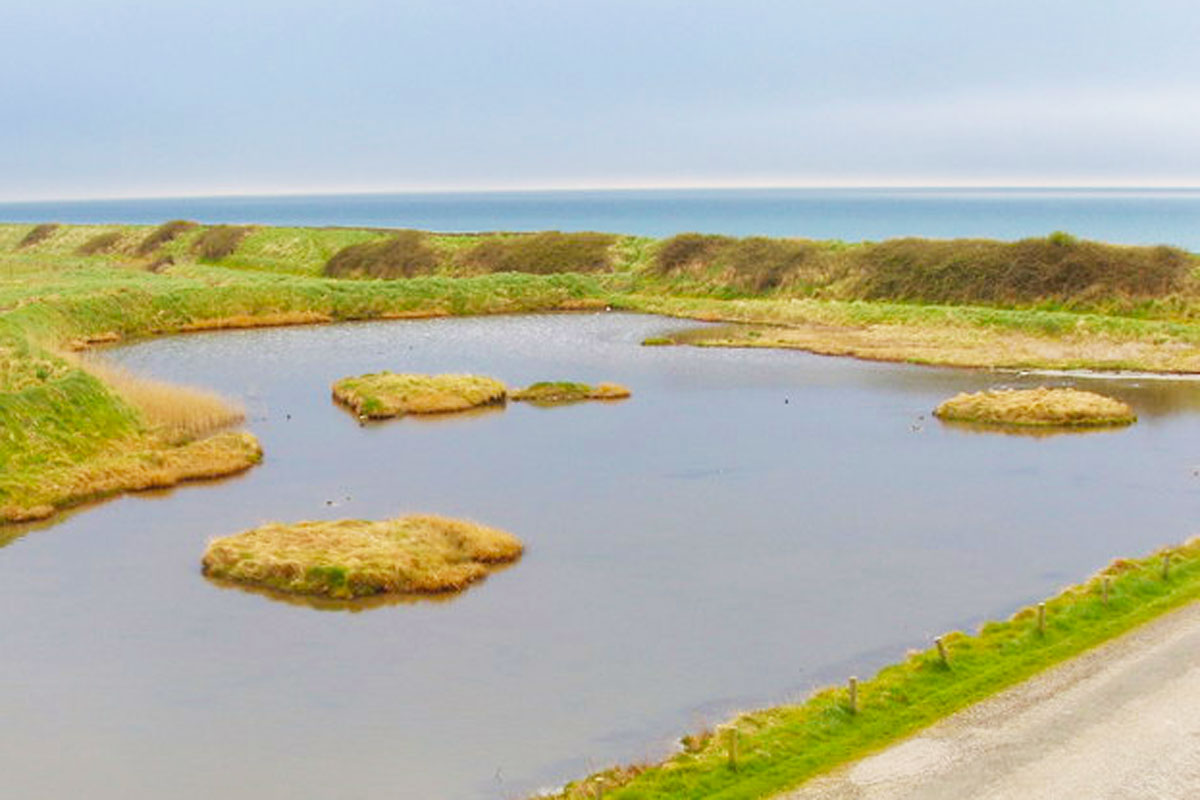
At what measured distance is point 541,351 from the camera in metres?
89.2

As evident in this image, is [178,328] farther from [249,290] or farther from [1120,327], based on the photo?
[1120,327]

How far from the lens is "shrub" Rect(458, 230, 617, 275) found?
13725cm

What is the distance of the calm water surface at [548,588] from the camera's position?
26.1 m

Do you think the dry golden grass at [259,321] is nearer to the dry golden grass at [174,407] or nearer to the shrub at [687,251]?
the dry golden grass at [174,407]

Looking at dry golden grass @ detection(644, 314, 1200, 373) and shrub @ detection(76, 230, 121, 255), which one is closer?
dry golden grass @ detection(644, 314, 1200, 373)

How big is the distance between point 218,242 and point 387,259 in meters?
35.1

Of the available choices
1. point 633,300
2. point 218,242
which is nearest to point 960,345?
point 633,300

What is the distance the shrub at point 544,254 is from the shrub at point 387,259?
16.4ft

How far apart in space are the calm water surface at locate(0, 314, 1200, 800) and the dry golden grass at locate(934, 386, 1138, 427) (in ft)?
7.62

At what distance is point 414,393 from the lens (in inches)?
2645

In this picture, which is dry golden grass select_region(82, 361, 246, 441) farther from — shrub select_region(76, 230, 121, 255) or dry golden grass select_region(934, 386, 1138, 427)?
shrub select_region(76, 230, 121, 255)

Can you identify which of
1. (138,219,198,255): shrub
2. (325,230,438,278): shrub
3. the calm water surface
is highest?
(138,219,198,255): shrub

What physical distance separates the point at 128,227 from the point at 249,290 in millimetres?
95050

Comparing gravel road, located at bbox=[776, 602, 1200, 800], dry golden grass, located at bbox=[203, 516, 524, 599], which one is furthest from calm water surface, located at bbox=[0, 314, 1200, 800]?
gravel road, located at bbox=[776, 602, 1200, 800]
